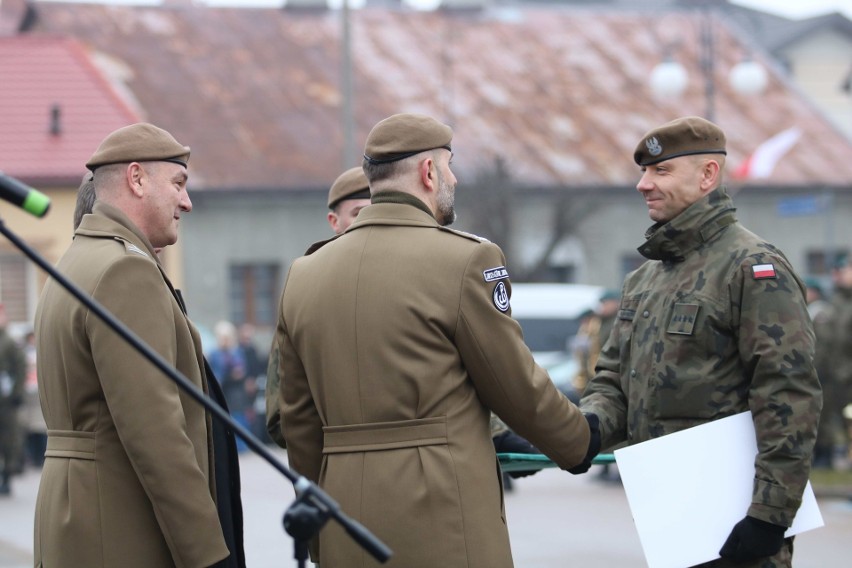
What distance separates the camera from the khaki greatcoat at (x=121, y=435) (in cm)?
406

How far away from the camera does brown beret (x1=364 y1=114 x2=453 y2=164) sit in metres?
4.18

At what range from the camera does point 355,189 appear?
5.95 metres

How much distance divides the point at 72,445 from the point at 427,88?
30.6 metres

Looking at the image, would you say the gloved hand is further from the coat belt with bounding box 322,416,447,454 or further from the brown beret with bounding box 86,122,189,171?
the brown beret with bounding box 86,122,189,171

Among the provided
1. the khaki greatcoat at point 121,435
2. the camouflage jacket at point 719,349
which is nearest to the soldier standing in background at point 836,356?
the camouflage jacket at point 719,349

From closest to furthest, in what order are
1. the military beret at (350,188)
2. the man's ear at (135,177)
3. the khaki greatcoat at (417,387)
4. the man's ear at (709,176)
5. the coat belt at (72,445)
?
1. the khaki greatcoat at (417,387)
2. the coat belt at (72,445)
3. the man's ear at (135,177)
4. the man's ear at (709,176)
5. the military beret at (350,188)

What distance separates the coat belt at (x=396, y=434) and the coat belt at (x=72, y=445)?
2.59ft

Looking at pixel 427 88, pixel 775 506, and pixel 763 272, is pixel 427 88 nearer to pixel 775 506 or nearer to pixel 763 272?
pixel 763 272

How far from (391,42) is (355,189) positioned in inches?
1194

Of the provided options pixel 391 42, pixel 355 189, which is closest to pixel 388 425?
pixel 355 189

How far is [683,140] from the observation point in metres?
4.69

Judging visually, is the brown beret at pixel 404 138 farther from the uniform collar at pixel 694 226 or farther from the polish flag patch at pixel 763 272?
the polish flag patch at pixel 763 272

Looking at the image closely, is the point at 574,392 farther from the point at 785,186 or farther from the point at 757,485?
the point at 785,186

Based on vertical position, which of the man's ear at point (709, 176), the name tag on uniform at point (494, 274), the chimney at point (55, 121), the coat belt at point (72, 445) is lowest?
the coat belt at point (72, 445)
